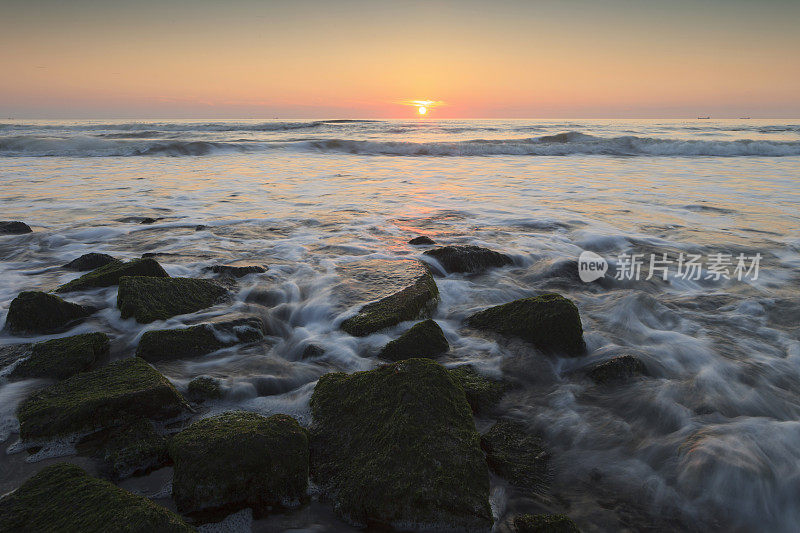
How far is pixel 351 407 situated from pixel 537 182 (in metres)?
11.3

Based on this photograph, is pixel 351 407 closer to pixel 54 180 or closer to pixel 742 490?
pixel 742 490

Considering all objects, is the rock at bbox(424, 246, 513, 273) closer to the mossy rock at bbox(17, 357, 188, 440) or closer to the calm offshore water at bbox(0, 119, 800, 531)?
the calm offshore water at bbox(0, 119, 800, 531)

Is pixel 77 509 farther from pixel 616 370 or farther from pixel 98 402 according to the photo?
pixel 616 370

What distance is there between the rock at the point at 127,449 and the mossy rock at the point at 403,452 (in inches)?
30.5

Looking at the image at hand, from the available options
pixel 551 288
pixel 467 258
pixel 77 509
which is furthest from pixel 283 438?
pixel 551 288

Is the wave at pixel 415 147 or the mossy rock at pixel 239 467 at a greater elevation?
the wave at pixel 415 147

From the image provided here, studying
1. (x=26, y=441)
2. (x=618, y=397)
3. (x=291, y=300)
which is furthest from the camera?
(x=291, y=300)

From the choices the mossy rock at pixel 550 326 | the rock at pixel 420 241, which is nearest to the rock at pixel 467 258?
the rock at pixel 420 241

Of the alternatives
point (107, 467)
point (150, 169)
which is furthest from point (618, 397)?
point (150, 169)

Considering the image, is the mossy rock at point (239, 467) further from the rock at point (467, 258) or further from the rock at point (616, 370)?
the rock at point (467, 258)

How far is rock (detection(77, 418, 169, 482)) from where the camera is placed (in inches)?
90.3

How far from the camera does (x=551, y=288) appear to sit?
202 inches

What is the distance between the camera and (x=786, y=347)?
3.72 metres

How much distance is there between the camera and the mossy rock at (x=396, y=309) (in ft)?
12.6
